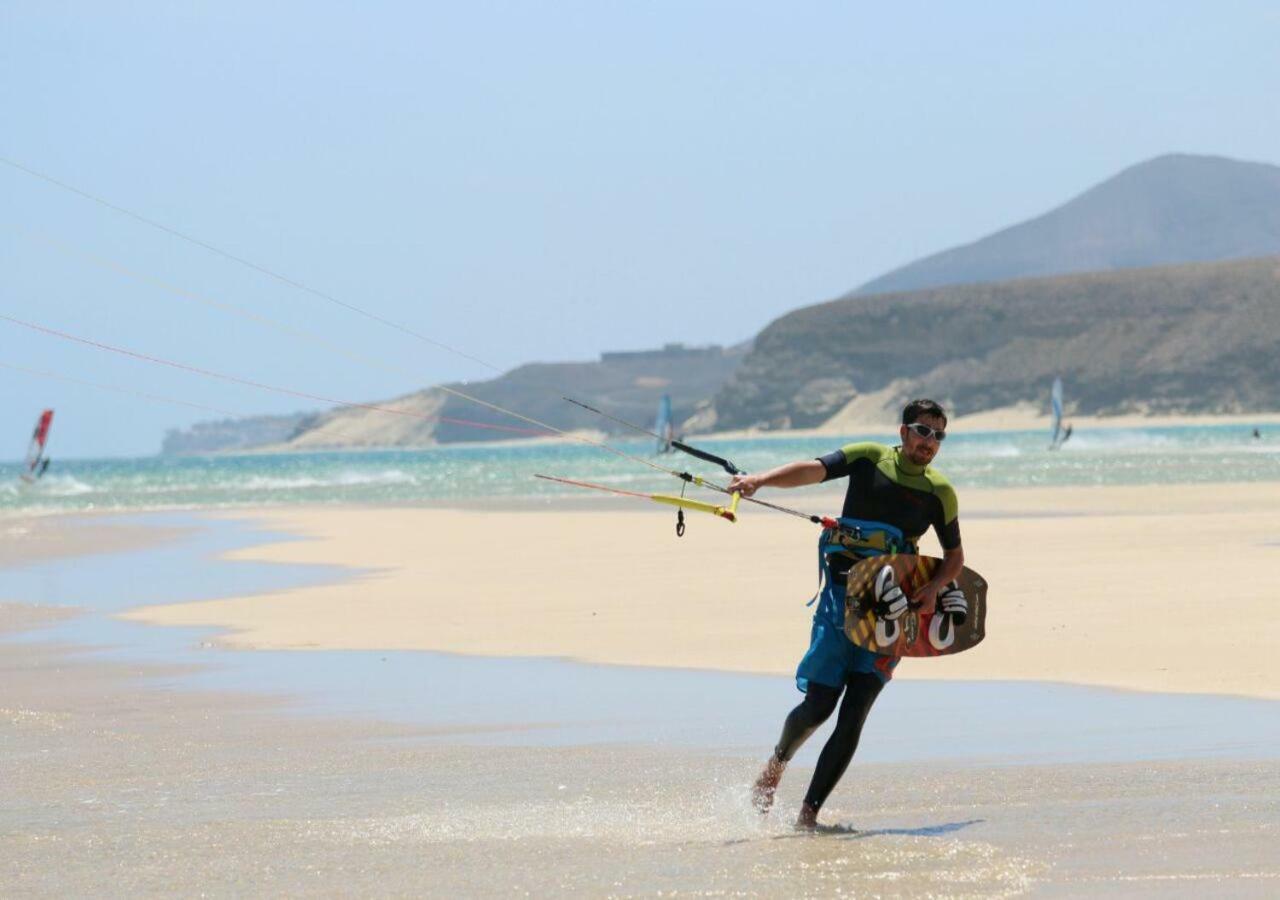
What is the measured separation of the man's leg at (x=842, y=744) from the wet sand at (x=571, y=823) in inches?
5.0

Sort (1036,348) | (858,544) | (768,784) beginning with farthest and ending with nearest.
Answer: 1. (1036,348)
2. (768,784)
3. (858,544)

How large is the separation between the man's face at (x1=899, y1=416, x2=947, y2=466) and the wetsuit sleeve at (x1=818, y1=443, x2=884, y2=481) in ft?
0.34

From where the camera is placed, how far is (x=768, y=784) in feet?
22.6

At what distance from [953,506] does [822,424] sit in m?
155

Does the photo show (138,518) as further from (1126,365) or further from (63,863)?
(1126,365)

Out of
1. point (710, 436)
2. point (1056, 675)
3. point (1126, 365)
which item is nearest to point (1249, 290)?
point (1126, 365)

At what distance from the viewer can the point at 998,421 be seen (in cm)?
14712

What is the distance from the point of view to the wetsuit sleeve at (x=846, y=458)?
6.69m

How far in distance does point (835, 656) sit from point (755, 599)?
7.34 metres

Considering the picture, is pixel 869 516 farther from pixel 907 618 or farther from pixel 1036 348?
pixel 1036 348

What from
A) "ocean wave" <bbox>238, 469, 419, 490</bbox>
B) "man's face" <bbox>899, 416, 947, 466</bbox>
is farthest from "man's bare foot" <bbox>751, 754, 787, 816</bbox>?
"ocean wave" <bbox>238, 469, 419, 490</bbox>

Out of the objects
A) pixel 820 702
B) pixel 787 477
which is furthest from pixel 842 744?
pixel 787 477

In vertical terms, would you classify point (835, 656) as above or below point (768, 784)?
above

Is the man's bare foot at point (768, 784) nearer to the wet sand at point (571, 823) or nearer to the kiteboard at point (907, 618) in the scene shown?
the wet sand at point (571, 823)
